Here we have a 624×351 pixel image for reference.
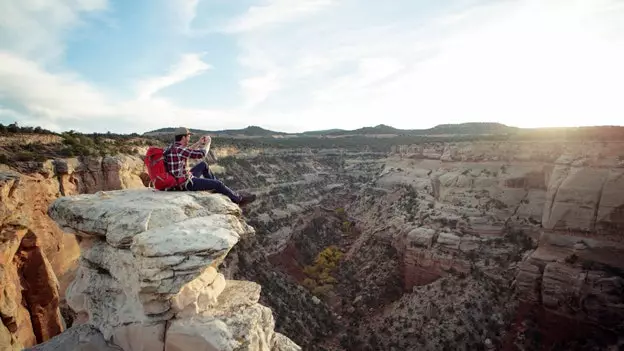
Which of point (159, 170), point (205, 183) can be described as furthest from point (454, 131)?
point (159, 170)

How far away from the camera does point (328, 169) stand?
63.8m

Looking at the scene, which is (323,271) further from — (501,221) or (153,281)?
(153,281)

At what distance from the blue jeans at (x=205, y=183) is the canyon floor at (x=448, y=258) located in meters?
7.01

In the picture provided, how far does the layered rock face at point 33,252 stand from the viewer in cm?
1056

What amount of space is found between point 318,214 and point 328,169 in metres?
22.3

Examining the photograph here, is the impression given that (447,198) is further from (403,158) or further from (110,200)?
(110,200)

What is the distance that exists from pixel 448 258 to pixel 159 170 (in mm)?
21895

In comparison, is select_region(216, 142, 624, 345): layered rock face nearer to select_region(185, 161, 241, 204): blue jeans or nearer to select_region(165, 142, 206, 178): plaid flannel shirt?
select_region(185, 161, 241, 204): blue jeans

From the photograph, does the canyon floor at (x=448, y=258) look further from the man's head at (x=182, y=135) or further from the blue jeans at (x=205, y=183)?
the man's head at (x=182, y=135)

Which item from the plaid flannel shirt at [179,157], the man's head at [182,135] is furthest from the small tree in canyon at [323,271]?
the man's head at [182,135]

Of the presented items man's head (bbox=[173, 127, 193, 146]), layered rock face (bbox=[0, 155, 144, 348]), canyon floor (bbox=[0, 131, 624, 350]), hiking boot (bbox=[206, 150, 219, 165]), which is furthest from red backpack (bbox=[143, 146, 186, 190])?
hiking boot (bbox=[206, 150, 219, 165])

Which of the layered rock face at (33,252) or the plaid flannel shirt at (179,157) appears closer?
the plaid flannel shirt at (179,157)

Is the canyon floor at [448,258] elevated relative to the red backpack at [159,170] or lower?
lower

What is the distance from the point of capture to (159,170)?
315 inches
